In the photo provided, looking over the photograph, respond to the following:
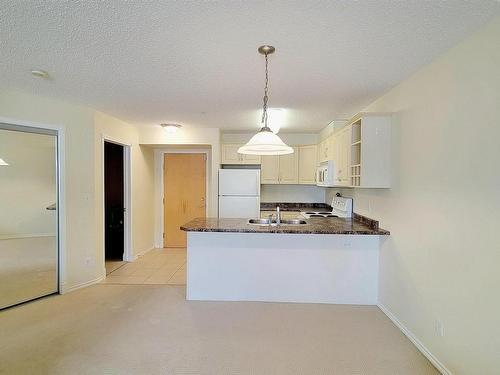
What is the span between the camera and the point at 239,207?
490 centimetres

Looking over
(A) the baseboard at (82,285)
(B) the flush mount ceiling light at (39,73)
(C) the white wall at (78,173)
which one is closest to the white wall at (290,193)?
(C) the white wall at (78,173)

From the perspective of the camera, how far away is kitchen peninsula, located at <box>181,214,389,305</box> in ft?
10.6

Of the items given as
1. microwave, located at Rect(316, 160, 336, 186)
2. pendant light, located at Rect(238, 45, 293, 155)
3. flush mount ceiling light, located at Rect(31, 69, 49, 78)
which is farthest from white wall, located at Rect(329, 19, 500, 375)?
flush mount ceiling light, located at Rect(31, 69, 49, 78)

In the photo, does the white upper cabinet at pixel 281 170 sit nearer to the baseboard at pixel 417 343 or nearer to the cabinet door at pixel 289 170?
the cabinet door at pixel 289 170

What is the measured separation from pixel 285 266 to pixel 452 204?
5.96ft

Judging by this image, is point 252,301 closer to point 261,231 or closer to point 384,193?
point 261,231

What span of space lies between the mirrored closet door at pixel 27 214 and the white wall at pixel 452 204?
399 cm

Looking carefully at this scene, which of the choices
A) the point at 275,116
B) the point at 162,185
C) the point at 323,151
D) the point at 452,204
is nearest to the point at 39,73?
the point at 275,116

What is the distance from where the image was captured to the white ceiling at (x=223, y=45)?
162 cm

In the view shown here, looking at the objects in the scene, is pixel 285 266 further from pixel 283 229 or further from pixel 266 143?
pixel 266 143

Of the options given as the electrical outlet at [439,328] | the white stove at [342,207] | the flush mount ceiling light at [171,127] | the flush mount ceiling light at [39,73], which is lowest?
the electrical outlet at [439,328]

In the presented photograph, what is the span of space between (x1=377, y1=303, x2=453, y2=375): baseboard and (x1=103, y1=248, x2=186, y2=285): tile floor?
2565mm

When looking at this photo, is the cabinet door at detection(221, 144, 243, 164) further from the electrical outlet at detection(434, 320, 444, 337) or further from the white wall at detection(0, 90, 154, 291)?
the electrical outlet at detection(434, 320, 444, 337)

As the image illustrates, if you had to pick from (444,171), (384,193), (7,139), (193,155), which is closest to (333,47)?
(444,171)
